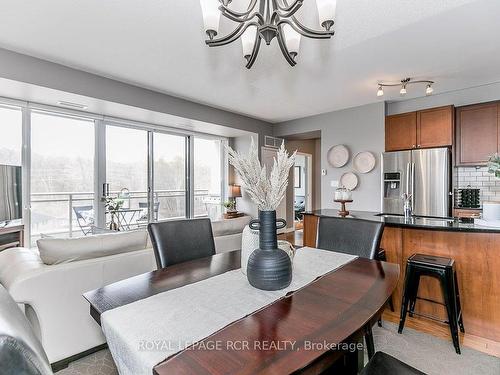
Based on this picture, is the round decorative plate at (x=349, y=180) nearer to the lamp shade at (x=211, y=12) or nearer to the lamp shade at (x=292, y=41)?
the lamp shade at (x=292, y=41)

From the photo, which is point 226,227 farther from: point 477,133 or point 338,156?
point 477,133

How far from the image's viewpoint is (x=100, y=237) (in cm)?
206

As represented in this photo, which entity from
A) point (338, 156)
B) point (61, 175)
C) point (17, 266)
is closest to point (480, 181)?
point (338, 156)

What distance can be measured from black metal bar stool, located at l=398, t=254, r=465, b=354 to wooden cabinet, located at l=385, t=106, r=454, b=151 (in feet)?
8.25

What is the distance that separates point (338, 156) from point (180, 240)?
3.96 meters

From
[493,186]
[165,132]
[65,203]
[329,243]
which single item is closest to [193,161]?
[165,132]

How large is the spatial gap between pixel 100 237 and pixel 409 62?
3.58m

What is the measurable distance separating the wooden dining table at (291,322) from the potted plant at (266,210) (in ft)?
0.38

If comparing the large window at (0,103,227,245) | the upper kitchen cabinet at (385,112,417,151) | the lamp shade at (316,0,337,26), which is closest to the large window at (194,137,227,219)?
the large window at (0,103,227,245)

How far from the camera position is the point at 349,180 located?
4.95 metres

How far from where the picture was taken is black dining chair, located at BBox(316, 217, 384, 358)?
1888mm

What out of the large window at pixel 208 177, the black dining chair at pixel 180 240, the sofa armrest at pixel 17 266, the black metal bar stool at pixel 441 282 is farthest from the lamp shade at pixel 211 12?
the large window at pixel 208 177

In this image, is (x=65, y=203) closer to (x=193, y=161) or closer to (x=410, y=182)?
(x=193, y=161)

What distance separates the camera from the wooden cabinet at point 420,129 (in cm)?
396
